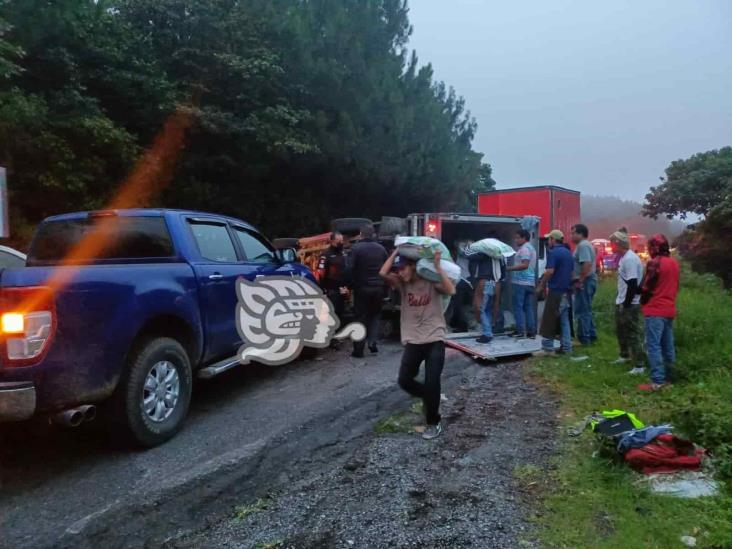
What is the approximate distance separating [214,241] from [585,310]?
5372 millimetres

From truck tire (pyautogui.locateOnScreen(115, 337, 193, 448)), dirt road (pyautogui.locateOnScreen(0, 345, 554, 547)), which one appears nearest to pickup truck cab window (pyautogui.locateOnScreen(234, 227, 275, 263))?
dirt road (pyautogui.locateOnScreen(0, 345, 554, 547))

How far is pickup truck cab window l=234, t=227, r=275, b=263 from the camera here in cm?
623

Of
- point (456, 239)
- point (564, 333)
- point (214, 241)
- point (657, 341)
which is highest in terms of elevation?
point (456, 239)

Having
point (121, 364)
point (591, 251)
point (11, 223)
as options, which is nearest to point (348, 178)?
point (11, 223)

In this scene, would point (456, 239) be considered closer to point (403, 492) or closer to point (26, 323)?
point (403, 492)

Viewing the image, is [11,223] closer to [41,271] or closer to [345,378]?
[345,378]

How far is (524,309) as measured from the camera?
8.76m

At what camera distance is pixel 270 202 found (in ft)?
62.6

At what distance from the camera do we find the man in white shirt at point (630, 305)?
652 centimetres

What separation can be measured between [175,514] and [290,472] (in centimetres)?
85

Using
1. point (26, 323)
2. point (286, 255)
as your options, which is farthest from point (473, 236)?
point (26, 323)

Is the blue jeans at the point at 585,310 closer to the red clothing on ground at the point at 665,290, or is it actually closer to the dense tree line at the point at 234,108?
the red clothing on ground at the point at 665,290

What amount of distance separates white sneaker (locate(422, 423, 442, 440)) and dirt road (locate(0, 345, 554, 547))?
8 cm

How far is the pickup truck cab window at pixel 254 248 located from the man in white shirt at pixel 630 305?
158 inches
